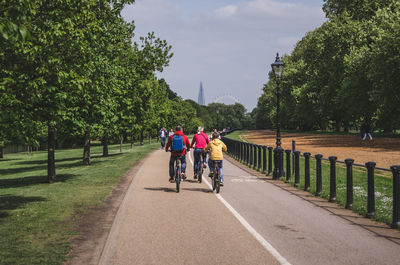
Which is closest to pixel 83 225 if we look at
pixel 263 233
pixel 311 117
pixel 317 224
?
pixel 263 233

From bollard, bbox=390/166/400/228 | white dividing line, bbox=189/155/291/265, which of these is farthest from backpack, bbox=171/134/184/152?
bollard, bbox=390/166/400/228

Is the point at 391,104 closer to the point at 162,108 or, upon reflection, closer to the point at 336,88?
the point at 336,88

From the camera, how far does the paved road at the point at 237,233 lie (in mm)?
5957

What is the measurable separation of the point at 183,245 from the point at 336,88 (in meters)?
53.5

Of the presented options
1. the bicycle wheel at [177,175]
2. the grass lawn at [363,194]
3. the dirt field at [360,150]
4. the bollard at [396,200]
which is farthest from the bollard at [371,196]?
the dirt field at [360,150]

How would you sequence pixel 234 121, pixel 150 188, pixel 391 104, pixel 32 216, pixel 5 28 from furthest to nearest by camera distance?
pixel 234 121 < pixel 391 104 < pixel 150 188 < pixel 32 216 < pixel 5 28

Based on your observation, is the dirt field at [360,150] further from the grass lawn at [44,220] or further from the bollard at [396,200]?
the grass lawn at [44,220]

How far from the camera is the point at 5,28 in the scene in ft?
14.9

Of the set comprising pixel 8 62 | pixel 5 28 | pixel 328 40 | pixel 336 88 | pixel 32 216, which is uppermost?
pixel 328 40

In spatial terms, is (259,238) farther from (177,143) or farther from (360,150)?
(360,150)

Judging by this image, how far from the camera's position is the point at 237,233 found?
7.38 metres

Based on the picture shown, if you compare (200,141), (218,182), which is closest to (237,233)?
(218,182)

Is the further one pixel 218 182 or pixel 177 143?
pixel 177 143

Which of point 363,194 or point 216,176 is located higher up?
point 216,176
